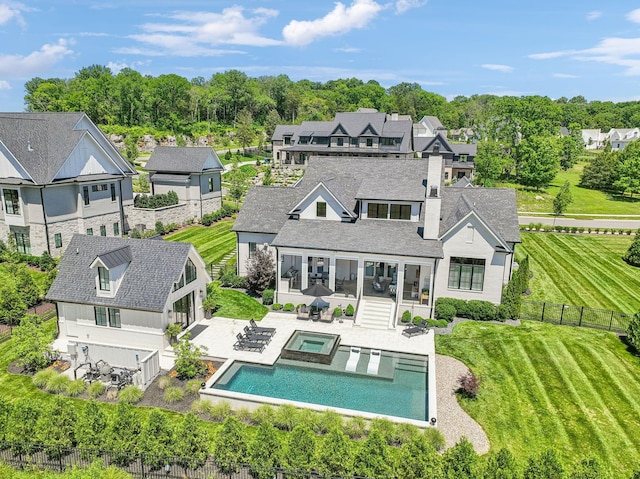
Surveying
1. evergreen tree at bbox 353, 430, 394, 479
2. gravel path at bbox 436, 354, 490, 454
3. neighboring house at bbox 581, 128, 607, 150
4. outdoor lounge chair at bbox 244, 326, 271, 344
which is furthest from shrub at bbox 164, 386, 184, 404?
neighboring house at bbox 581, 128, 607, 150

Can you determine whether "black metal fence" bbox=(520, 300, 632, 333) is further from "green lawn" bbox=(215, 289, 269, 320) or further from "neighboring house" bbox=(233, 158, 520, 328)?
"green lawn" bbox=(215, 289, 269, 320)

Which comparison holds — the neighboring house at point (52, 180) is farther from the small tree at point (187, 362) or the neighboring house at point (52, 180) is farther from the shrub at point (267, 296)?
the small tree at point (187, 362)

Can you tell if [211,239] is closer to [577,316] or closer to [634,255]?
[577,316]

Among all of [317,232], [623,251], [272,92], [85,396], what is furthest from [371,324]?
[272,92]

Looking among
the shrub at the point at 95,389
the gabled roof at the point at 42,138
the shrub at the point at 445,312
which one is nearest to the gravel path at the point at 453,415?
the shrub at the point at 445,312

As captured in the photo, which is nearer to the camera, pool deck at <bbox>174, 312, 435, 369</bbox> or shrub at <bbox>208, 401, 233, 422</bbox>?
shrub at <bbox>208, 401, 233, 422</bbox>

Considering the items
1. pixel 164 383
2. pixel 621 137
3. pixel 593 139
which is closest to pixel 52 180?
pixel 164 383

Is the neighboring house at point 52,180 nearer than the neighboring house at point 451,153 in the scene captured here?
Yes
